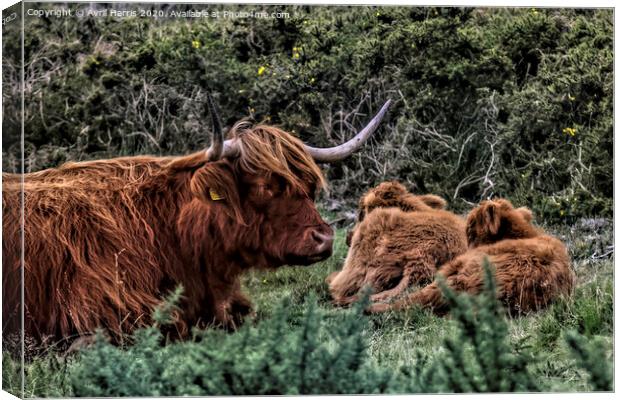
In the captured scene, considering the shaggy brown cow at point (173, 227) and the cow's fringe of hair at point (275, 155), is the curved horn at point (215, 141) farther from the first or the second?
the cow's fringe of hair at point (275, 155)

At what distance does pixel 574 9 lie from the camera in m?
8.33

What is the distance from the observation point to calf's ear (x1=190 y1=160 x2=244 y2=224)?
819cm

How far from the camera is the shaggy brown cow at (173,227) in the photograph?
26.2 feet

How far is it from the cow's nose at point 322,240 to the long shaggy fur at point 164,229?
0.11 ft

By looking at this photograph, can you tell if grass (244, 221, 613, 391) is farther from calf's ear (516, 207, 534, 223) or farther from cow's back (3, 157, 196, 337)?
cow's back (3, 157, 196, 337)

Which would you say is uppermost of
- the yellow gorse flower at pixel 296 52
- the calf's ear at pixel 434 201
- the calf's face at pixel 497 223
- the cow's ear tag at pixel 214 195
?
the yellow gorse flower at pixel 296 52

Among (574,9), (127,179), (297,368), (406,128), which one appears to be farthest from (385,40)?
(297,368)

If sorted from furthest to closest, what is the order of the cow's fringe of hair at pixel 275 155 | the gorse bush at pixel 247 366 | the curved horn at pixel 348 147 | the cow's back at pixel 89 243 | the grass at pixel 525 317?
the curved horn at pixel 348 147, the cow's fringe of hair at pixel 275 155, the grass at pixel 525 317, the cow's back at pixel 89 243, the gorse bush at pixel 247 366

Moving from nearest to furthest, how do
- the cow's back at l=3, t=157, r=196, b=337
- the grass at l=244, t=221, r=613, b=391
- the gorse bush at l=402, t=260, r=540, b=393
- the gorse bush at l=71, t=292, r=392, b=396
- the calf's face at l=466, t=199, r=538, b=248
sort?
1. the gorse bush at l=402, t=260, r=540, b=393
2. the gorse bush at l=71, t=292, r=392, b=396
3. the cow's back at l=3, t=157, r=196, b=337
4. the grass at l=244, t=221, r=613, b=391
5. the calf's face at l=466, t=199, r=538, b=248

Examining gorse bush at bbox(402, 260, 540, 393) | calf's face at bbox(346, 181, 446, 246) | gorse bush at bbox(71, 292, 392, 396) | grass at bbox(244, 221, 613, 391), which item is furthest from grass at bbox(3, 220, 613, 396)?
gorse bush at bbox(71, 292, 392, 396)

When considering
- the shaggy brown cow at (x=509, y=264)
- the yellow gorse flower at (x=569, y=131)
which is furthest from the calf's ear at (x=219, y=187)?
the yellow gorse flower at (x=569, y=131)

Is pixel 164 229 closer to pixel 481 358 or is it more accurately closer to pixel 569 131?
pixel 481 358

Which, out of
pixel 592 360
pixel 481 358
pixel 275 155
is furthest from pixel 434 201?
pixel 592 360

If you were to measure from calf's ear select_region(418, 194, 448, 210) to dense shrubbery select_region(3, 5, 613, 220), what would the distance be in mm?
74
